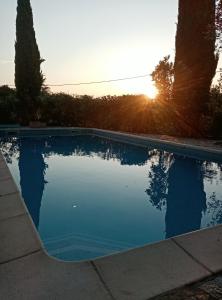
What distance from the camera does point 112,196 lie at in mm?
6730

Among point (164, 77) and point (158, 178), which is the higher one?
point (164, 77)

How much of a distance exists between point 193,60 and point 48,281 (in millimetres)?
12836

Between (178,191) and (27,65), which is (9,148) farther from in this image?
(178,191)

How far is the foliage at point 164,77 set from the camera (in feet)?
49.6

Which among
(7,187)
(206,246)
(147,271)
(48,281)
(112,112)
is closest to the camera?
(48,281)

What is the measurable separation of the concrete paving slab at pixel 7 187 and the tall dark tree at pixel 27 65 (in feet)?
45.6

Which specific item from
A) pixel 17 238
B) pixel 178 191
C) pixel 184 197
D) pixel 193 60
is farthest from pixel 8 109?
pixel 17 238

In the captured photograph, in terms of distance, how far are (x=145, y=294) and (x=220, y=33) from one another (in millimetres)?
10008

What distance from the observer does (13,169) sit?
929 centimetres

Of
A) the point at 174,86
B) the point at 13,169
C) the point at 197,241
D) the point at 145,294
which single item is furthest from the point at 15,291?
A: the point at 174,86

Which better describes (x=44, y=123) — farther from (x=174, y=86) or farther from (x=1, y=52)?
(x=174, y=86)

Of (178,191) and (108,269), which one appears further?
(178,191)

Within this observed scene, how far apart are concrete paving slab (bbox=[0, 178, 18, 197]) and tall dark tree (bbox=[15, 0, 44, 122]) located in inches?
547

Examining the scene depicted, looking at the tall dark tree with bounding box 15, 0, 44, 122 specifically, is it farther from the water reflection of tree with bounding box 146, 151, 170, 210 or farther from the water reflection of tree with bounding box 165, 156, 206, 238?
the water reflection of tree with bounding box 165, 156, 206, 238
